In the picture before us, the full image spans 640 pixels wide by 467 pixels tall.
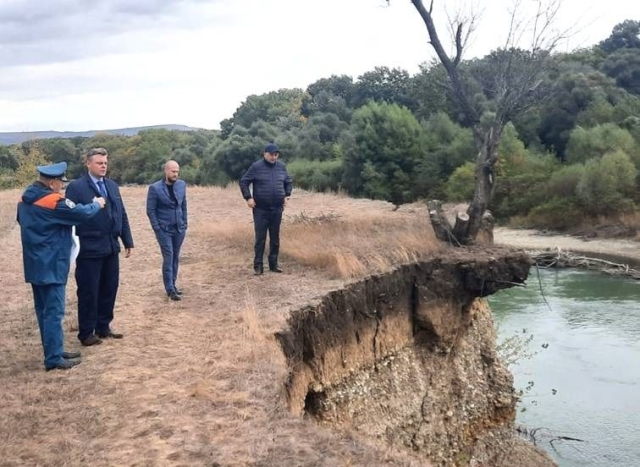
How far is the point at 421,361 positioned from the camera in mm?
10680

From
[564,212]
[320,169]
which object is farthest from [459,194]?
[320,169]

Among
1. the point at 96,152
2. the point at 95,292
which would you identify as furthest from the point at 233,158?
the point at 95,292

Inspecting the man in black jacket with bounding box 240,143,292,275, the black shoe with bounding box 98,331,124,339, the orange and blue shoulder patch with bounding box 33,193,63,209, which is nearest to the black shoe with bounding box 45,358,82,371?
the black shoe with bounding box 98,331,124,339

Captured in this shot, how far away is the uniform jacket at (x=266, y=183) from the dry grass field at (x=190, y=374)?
1081 mm

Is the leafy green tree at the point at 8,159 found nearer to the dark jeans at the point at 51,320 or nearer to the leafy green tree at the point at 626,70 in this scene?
the leafy green tree at the point at 626,70

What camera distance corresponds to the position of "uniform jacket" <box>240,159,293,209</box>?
9898mm

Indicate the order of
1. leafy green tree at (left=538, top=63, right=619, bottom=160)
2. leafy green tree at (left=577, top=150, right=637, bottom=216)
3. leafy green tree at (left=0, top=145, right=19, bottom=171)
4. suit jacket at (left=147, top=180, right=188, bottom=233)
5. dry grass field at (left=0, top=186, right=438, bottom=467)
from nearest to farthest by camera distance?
dry grass field at (left=0, top=186, right=438, bottom=467)
suit jacket at (left=147, top=180, right=188, bottom=233)
leafy green tree at (left=577, top=150, right=637, bottom=216)
leafy green tree at (left=538, top=63, right=619, bottom=160)
leafy green tree at (left=0, top=145, right=19, bottom=171)

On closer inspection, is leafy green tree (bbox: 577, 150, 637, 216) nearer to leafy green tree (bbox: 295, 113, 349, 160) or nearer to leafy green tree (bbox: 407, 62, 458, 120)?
leafy green tree (bbox: 407, 62, 458, 120)

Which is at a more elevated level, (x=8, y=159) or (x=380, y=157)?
(x=380, y=157)

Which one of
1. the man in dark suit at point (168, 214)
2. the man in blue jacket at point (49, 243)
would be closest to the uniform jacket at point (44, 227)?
the man in blue jacket at point (49, 243)

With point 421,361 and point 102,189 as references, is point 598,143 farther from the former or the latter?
point 102,189

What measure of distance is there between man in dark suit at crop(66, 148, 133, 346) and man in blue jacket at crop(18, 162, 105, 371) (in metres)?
0.51

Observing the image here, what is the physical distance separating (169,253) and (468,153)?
40.4 m

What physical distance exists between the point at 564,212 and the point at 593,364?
2569 centimetres
